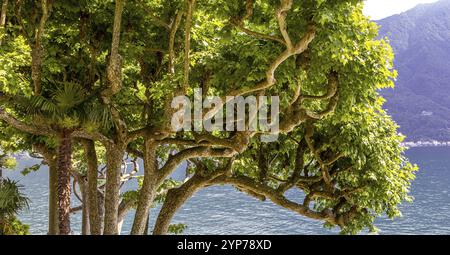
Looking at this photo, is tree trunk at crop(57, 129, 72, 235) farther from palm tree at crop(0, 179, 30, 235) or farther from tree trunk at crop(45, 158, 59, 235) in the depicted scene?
tree trunk at crop(45, 158, 59, 235)

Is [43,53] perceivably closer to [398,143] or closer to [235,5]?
[235,5]

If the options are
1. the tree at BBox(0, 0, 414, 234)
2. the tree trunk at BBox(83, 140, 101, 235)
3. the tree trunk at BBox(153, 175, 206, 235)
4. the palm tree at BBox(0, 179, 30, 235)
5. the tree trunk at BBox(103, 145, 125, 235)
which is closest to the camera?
the tree at BBox(0, 0, 414, 234)

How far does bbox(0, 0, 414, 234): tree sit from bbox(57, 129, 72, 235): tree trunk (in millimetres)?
39

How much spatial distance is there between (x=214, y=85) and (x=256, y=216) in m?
68.1

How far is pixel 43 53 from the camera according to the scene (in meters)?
12.4

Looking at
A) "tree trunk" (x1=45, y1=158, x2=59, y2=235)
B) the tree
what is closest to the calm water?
"tree trunk" (x1=45, y1=158, x2=59, y2=235)

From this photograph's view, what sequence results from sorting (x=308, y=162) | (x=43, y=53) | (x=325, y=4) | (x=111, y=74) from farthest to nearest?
(x=308, y=162)
(x=43, y=53)
(x=111, y=74)
(x=325, y=4)

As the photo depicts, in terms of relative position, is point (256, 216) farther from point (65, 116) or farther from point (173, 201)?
point (65, 116)

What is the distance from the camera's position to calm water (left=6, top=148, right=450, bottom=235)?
2581 inches

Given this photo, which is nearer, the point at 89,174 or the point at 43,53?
the point at 43,53

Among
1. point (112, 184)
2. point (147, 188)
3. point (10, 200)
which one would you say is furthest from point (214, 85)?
point (10, 200)

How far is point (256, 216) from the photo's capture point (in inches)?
3093

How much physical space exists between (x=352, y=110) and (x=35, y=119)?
811cm

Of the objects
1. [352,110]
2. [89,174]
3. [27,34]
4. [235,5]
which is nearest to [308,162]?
[352,110]
